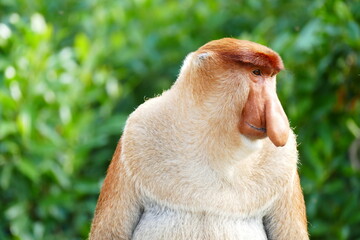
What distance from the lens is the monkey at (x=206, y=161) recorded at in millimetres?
2742

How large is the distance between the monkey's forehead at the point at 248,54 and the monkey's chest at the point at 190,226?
1.77ft

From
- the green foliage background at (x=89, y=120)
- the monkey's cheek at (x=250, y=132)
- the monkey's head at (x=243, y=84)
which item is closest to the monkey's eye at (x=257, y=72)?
the monkey's head at (x=243, y=84)

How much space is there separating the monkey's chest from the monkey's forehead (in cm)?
54

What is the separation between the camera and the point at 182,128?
2.84 metres

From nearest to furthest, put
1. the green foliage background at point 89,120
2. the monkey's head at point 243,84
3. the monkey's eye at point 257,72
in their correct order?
the monkey's head at point 243,84 → the monkey's eye at point 257,72 → the green foliage background at point 89,120

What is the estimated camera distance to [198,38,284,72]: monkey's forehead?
2.70 meters

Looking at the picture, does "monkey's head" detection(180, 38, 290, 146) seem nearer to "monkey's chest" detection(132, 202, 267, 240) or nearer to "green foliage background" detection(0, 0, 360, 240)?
"monkey's chest" detection(132, 202, 267, 240)

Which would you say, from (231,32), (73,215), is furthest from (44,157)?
(231,32)

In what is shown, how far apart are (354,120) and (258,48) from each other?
9.40 ft

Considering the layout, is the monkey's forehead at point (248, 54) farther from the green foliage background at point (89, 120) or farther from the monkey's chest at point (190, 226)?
the green foliage background at point (89, 120)

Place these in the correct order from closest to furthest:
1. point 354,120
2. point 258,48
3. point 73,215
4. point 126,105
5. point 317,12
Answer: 1. point 258,48
2. point 317,12
3. point 354,120
4. point 73,215
5. point 126,105

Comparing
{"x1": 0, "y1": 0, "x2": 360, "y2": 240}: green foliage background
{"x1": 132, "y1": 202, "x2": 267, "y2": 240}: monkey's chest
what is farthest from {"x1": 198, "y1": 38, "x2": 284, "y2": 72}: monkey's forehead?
{"x1": 0, "y1": 0, "x2": 360, "y2": 240}: green foliage background

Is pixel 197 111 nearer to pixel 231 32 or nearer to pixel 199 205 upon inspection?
pixel 199 205

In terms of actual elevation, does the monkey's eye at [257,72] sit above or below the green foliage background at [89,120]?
above
